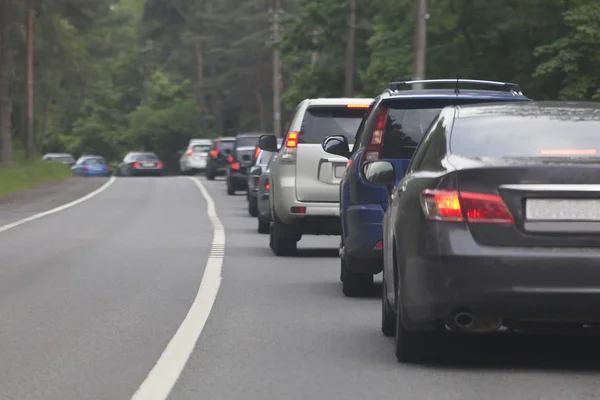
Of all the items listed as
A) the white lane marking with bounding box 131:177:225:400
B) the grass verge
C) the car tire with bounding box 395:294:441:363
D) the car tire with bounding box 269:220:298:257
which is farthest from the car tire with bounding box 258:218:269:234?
the grass verge

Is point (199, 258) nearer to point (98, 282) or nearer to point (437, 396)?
point (98, 282)

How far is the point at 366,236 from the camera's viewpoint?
13.2 metres

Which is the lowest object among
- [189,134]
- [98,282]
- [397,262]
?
[189,134]

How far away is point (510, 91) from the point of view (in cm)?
1367

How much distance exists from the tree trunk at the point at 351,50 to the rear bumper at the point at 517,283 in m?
48.3

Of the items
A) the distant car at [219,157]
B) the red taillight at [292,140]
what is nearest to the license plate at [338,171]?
the red taillight at [292,140]

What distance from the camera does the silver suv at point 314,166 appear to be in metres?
17.8

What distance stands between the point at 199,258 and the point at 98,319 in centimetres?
657

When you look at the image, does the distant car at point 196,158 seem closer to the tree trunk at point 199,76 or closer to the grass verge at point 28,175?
the grass verge at point 28,175

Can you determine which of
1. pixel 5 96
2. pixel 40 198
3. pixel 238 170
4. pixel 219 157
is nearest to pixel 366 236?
pixel 40 198

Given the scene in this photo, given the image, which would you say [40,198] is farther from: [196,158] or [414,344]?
[196,158]

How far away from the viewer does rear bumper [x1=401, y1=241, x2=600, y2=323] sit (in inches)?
343

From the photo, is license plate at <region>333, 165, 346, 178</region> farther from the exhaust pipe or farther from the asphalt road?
the exhaust pipe

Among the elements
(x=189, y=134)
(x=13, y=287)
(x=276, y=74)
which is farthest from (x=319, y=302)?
(x=189, y=134)
